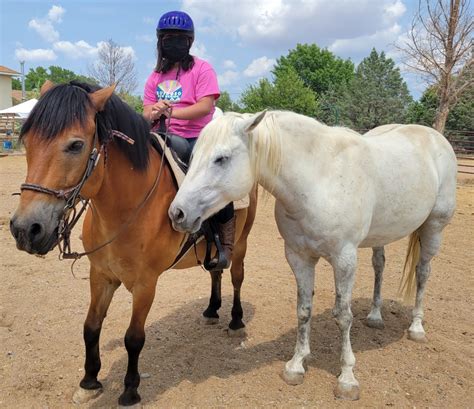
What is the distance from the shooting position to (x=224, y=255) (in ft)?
10.5

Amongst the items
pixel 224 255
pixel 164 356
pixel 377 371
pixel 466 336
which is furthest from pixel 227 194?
pixel 466 336

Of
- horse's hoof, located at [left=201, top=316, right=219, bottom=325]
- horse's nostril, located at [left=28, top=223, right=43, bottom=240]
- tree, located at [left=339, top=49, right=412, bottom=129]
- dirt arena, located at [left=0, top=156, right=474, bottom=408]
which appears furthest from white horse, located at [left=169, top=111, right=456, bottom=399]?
tree, located at [left=339, top=49, right=412, bottom=129]

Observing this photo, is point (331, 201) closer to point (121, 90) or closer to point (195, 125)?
point (195, 125)

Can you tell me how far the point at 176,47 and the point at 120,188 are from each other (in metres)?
1.26

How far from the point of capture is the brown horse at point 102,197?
81.9 inches

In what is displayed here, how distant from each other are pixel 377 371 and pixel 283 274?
224 centimetres

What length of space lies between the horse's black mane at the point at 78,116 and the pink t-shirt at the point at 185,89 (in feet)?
2.16

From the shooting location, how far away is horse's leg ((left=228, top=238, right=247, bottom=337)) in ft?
13.4

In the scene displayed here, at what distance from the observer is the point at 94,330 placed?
119 inches

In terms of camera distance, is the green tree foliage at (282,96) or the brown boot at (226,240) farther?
the green tree foliage at (282,96)

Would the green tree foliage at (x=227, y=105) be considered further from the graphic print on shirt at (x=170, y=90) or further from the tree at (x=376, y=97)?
the graphic print on shirt at (x=170, y=90)

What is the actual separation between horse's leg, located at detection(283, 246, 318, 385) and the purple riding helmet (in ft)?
6.06

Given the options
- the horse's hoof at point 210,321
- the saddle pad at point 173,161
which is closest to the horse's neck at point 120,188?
the saddle pad at point 173,161

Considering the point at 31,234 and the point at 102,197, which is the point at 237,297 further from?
the point at 31,234
